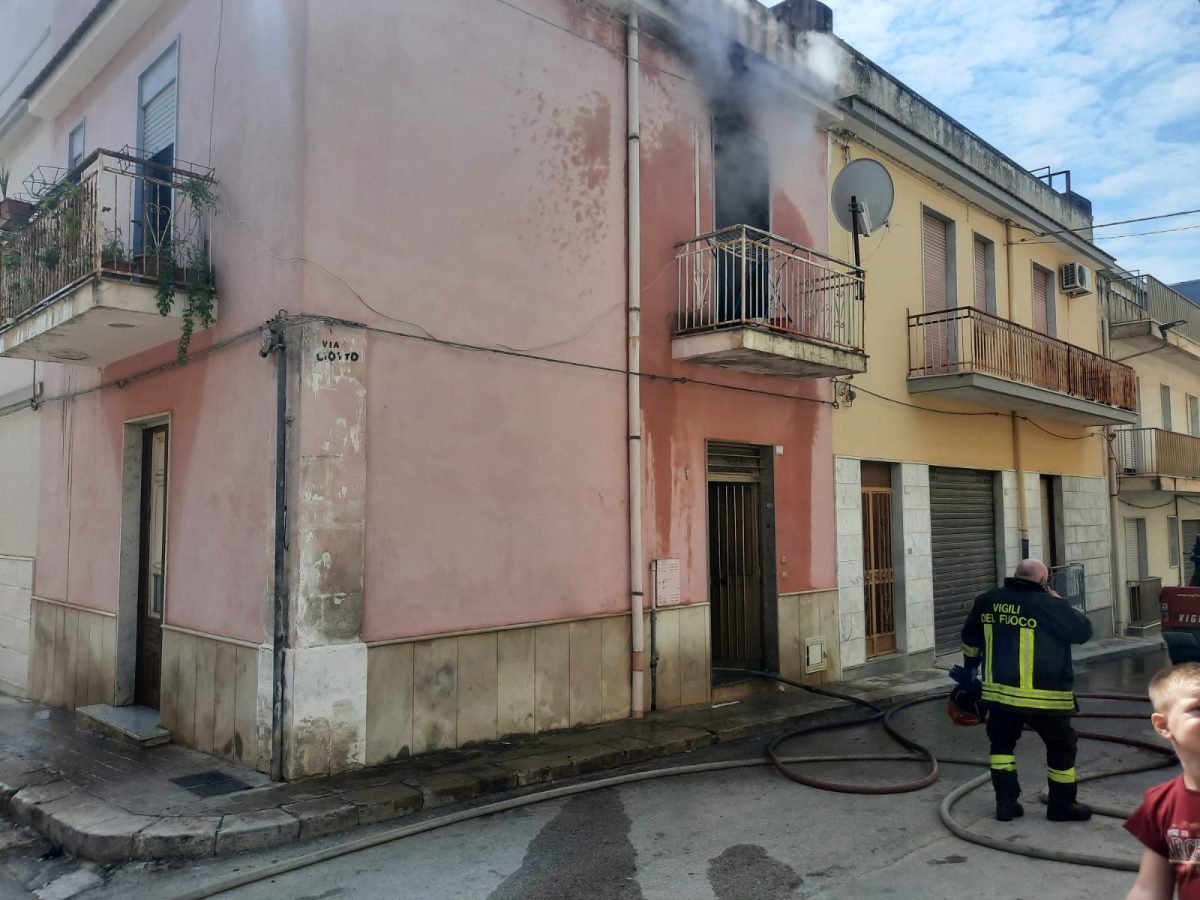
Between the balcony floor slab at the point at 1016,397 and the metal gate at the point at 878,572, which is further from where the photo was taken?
the balcony floor slab at the point at 1016,397

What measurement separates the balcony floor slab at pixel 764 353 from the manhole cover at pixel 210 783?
5.49m

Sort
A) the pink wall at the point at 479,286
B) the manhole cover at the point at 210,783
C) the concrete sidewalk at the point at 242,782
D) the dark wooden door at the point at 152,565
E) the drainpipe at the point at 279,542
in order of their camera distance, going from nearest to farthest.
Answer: the concrete sidewalk at the point at 242,782, the manhole cover at the point at 210,783, the drainpipe at the point at 279,542, the pink wall at the point at 479,286, the dark wooden door at the point at 152,565

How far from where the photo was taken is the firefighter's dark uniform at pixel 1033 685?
5.34 m

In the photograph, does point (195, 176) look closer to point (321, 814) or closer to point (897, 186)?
point (321, 814)

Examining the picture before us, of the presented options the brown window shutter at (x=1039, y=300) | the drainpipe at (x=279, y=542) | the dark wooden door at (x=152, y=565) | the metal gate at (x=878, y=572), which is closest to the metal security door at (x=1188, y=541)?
the brown window shutter at (x=1039, y=300)

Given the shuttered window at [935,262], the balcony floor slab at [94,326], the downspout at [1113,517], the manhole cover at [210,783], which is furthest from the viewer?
the downspout at [1113,517]

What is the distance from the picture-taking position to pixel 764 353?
888 cm

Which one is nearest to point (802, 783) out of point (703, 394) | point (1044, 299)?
point (703, 394)

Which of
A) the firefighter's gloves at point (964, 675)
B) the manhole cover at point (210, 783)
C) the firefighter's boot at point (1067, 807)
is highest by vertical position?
the firefighter's gloves at point (964, 675)

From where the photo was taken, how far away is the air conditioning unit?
16422 mm

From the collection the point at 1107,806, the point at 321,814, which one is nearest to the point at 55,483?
the point at 321,814

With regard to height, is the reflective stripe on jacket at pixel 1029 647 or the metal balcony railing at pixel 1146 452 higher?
the metal balcony railing at pixel 1146 452

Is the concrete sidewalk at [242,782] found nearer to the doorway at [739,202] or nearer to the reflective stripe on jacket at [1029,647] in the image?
the reflective stripe on jacket at [1029,647]

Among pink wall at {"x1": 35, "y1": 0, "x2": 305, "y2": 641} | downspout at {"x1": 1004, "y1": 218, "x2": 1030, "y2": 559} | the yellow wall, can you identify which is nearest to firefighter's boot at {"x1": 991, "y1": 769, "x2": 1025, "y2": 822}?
pink wall at {"x1": 35, "y1": 0, "x2": 305, "y2": 641}
